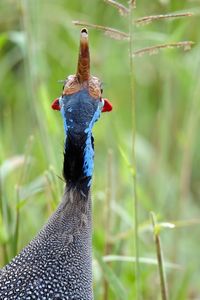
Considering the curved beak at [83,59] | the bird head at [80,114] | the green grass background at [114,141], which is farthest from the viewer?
the green grass background at [114,141]

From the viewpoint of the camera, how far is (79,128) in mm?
2561

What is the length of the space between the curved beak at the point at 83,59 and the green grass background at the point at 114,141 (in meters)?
0.36

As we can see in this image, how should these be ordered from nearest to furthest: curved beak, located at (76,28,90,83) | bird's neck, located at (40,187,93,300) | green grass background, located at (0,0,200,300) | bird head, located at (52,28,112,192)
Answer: curved beak, located at (76,28,90,83) < bird head, located at (52,28,112,192) < bird's neck, located at (40,187,93,300) < green grass background, located at (0,0,200,300)

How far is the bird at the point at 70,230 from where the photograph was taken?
2576 millimetres

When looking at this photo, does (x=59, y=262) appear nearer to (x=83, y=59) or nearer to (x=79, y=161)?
(x=79, y=161)

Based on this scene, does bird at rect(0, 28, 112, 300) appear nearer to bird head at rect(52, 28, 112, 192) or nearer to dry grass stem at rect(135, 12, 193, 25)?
bird head at rect(52, 28, 112, 192)

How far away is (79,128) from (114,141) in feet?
4.31

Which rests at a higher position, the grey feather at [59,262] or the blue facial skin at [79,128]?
the blue facial skin at [79,128]

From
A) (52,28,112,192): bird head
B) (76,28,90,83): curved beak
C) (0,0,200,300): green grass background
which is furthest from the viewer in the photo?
(0,0,200,300): green grass background

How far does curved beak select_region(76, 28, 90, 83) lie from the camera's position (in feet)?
8.05

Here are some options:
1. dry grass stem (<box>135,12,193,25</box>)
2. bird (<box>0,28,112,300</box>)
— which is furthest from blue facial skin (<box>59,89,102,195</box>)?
dry grass stem (<box>135,12,193,25</box>)

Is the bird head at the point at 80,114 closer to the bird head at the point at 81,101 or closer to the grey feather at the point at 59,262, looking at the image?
the bird head at the point at 81,101

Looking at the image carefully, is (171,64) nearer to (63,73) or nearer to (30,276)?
(63,73)

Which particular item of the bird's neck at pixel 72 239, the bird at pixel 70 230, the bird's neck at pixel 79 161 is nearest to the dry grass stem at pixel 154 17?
the bird at pixel 70 230
